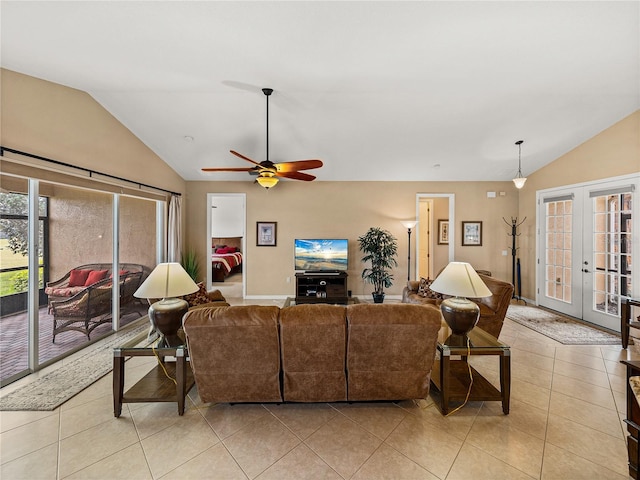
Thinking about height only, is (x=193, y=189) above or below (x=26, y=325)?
above

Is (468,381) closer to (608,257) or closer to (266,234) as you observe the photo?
(608,257)

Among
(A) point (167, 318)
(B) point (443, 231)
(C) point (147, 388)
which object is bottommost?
(C) point (147, 388)

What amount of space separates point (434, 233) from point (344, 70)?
484cm

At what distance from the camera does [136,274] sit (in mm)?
4258

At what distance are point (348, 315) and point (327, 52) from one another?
223 cm

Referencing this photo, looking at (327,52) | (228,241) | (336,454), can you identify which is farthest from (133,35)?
(228,241)

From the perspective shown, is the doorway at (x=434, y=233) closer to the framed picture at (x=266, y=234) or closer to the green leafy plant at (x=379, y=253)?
the green leafy plant at (x=379, y=253)

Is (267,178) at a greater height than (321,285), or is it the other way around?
(267,178)

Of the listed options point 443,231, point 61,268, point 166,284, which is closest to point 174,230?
point 61,268

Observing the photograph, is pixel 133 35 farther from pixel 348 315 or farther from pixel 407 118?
pixel 407 118

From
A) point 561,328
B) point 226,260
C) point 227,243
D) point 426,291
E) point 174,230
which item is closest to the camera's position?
point 561,328

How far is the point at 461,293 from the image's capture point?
6.86 ft

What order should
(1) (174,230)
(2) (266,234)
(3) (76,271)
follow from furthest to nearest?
(2) (266,234), (1) (174,230), (3) (76,271)

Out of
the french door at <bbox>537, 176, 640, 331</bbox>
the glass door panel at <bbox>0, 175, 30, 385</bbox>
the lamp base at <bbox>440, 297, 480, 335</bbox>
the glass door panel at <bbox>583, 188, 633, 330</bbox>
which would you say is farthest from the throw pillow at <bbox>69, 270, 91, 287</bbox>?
the glass door panel at <bbox>583, 188, 633, 330</bbox>
